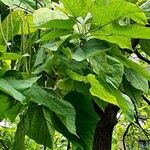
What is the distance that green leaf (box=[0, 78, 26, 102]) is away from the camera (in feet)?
1.25

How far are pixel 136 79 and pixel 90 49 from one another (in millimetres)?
123

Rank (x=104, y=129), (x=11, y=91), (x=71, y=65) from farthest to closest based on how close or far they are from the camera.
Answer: (x=104, y=129) < (x=71, y=65) < (x=11, y=91)

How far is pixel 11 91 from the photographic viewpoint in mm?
385

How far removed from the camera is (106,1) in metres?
0.44

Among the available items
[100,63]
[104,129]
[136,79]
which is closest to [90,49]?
[100,63]

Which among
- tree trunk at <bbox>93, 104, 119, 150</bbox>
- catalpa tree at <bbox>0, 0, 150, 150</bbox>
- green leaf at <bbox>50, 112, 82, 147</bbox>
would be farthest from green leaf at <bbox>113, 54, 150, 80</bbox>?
tree trunk at <bbox>93, 104, 119, 150</bbox>

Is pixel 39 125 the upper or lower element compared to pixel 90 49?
lower

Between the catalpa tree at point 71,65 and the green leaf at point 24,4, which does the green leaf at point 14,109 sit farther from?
the green leaf at point 24,4

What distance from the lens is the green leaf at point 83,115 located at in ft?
1.79

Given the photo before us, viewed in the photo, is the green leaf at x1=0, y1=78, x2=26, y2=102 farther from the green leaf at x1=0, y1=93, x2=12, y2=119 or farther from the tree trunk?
the tree trunk

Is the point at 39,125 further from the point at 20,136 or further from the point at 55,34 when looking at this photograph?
the point at 55,34

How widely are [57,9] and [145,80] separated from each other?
6.4 inches

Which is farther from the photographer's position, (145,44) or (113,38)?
(145,44)

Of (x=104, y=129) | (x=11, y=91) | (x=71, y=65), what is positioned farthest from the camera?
(x=104, y=129)
